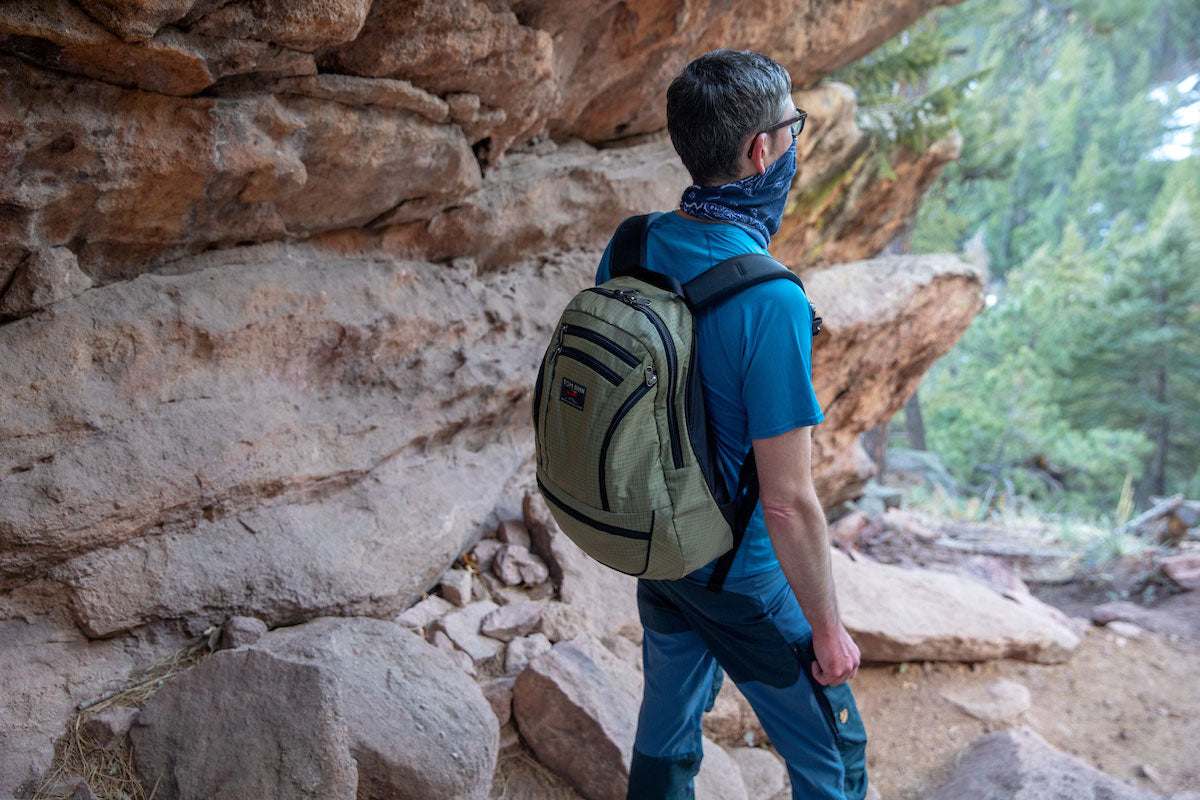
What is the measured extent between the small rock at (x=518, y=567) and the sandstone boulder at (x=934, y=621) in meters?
1.78

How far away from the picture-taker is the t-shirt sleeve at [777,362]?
162cm

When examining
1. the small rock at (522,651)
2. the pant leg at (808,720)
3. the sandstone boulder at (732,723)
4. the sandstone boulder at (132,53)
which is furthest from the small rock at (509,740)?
the sandstone boulder at (132,53)

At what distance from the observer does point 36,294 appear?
2.43 m

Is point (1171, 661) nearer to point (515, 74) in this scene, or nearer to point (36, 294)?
point (515, 74)

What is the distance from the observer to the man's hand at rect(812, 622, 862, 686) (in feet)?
5.98

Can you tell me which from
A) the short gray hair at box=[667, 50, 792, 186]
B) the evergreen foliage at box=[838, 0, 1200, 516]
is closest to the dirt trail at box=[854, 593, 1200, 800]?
the short gray hair at box=[667, 50, 792, 186]

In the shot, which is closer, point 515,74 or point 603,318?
point 603,318

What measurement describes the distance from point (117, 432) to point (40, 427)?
0.22 m

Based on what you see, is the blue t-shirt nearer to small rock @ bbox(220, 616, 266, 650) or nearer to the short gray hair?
the short gray hair

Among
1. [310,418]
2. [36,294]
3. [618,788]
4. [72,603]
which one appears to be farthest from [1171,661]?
[36,294]

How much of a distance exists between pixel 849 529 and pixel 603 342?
6.42 meters

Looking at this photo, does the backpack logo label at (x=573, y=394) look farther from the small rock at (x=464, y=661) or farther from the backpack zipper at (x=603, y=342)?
the small rock at (x=464, y=661)

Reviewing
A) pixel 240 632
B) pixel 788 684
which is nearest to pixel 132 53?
pixel 240 632

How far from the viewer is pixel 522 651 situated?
10.0ft
